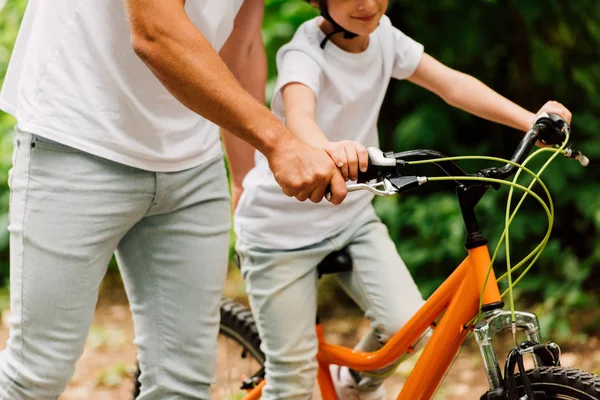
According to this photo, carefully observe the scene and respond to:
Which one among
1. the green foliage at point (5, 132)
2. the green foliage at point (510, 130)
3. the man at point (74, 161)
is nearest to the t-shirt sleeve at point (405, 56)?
the man at point (74, 161)

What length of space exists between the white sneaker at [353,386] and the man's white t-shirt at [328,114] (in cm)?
49

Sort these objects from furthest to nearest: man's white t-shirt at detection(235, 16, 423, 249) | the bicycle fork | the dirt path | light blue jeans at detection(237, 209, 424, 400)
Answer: the dirt path < light blue jeans at detection(237, 209, 424, 400) < man's white t-shirt at detection(235, 16, 423, 249) < the bicycle fork

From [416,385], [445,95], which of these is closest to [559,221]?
[445,95]

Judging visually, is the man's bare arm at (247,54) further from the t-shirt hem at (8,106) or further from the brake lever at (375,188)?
the brake lever at (375,188)

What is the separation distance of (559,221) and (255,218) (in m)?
2.51

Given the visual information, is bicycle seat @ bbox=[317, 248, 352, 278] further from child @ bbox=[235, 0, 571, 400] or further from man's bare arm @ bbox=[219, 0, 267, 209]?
man's bare arm @ bbox=[219, 0, 267, 209]

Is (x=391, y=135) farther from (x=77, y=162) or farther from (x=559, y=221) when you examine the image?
(x=77, y=162)

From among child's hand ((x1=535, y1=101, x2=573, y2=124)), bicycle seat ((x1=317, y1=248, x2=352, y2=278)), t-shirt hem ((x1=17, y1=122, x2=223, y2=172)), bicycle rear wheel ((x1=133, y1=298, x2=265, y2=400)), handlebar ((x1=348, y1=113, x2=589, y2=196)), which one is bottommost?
bicycle rear wheel ((x1=133, y1=298, x2=265, y2=400))

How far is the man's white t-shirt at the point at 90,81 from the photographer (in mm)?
1797

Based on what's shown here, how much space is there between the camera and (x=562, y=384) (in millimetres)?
1635

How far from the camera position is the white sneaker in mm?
2570

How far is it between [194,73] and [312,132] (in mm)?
464

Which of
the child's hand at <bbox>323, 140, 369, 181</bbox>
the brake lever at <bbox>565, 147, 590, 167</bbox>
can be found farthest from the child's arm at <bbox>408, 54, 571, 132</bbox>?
the child's hand at <bbox>323, 140, 369, 181</bbox>

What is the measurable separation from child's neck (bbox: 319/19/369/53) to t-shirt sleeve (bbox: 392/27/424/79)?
114mm
